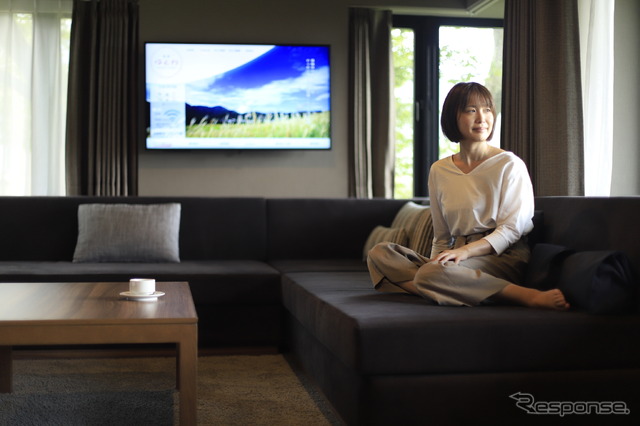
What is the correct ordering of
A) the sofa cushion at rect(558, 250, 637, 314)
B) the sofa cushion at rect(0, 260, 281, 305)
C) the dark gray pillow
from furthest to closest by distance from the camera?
the dark gray pillow → the sofa cushion at rect(0, 260, 281, 305) → the sofa cushion at rect(558, 250, 637, 314)

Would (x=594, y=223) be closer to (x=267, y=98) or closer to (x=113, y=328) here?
(x=113, y=328)

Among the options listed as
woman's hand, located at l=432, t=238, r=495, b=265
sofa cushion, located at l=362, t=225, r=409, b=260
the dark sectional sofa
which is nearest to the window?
sofa cushion, located at l=362, t=225, r=409, b=260

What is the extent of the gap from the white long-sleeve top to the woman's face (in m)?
0.11

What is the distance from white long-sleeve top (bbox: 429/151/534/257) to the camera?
2617 mm

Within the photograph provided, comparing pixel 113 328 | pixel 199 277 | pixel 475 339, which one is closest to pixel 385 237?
pixel 199 277

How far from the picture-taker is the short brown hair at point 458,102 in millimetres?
2814

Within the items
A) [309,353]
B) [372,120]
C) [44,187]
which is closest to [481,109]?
[309,353]

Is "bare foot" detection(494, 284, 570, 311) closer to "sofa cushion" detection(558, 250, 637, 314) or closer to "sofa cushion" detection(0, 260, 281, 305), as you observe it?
"sofa cushion" detection(558, 250, 637, 314)

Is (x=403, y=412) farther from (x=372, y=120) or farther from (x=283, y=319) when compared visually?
(x=372, y=120)

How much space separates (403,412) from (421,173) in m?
4.18

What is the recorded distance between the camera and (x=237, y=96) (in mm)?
5641
